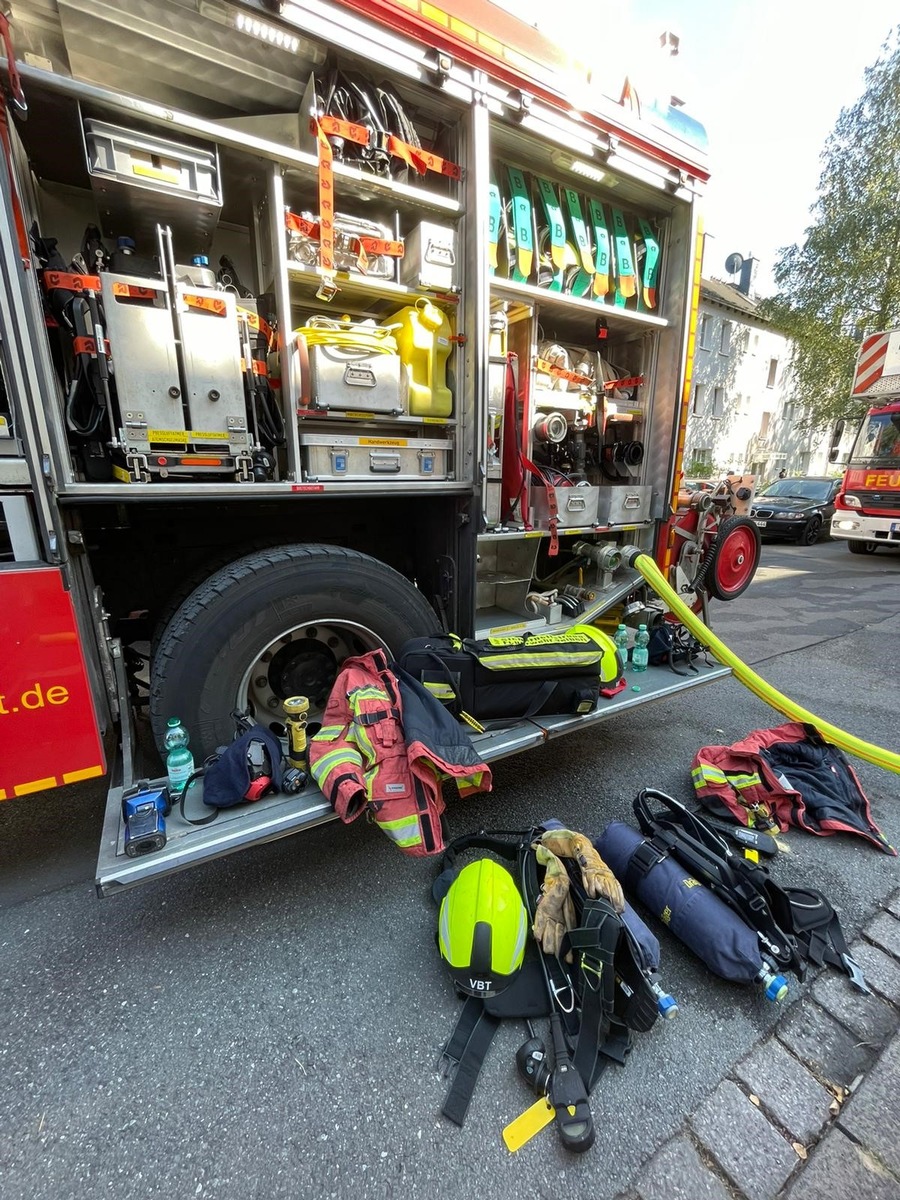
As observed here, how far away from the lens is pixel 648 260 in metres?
3.33

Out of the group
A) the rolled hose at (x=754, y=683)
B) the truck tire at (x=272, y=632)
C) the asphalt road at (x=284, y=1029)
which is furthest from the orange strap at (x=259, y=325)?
the rolled hose at (x=754, y=683)

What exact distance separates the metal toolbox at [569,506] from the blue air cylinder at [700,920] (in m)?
1.78

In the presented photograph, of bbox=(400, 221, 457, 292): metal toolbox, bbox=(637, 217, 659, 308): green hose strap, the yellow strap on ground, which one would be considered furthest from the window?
the yellow strap on ground

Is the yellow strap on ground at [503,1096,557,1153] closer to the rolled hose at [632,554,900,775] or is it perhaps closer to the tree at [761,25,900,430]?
the rolled hose at [632,554,900,775]

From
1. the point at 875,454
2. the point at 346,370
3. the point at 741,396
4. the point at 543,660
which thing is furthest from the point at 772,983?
the point at 741,396

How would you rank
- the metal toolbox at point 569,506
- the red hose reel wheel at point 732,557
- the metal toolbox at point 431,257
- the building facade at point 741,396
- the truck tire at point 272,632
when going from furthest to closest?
1. the building facade at point 741,396
2. the red hose reel wheel at point 732,557
3. the metal toolbox at point 569,506
4. the metal toolbox at point 431,257
5. the truck tire at point 272,632

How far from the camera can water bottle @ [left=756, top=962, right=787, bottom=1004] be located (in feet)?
5.29

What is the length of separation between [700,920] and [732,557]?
2920mm

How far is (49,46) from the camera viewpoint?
206 centimetres

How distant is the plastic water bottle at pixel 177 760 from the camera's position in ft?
6.42

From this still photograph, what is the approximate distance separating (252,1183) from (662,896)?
1.46 m

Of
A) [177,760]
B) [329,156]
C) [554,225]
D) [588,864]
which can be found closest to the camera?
[588,864]

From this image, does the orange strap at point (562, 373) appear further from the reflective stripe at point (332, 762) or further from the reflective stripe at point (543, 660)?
the reflective stripe at point (332, 762)

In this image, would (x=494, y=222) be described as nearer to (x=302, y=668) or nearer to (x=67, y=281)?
(x=67, y=281)
